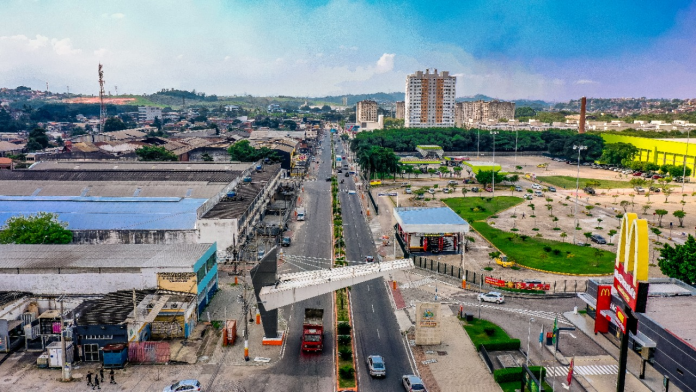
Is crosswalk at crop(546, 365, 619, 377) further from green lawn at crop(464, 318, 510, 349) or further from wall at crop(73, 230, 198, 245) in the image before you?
wall at crop(73, 230, 198, 245)

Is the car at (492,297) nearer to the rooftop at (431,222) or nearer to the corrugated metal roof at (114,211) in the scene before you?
the rooftop at (431,222)

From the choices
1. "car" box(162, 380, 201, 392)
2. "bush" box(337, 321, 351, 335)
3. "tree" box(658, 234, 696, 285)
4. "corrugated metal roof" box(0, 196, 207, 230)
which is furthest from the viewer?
"corrugated metal roof" box(0, 196, 207, 230)

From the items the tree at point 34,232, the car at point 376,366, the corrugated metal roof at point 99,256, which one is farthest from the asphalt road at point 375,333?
the tree at point 34,232

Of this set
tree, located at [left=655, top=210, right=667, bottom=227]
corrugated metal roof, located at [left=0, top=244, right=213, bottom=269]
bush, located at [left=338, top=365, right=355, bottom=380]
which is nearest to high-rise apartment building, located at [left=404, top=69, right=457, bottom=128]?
tree, located at [left=655, top=210, right=667, bottom=227]

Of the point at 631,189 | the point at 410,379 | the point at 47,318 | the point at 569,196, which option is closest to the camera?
the point at 410,379

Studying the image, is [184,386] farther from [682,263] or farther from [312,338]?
[682,263]

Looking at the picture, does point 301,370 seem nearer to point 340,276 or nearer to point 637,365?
point 340,276

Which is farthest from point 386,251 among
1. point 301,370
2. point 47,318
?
point 47,318
